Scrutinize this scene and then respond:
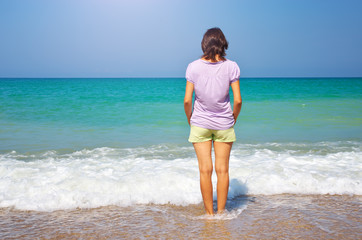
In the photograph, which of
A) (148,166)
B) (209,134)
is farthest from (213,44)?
(148,166)

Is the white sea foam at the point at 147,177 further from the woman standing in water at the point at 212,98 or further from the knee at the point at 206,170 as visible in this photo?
the woman standing in water at the point at 212,98

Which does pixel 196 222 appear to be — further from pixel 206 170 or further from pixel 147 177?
pixel 147 177

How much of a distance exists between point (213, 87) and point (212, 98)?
0.11 metres

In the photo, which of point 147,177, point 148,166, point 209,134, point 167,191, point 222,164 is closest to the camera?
point 209,134

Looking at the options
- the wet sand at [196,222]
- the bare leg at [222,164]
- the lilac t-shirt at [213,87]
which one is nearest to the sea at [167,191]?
the wet sand at [196,222]

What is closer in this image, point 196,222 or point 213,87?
point 213,87

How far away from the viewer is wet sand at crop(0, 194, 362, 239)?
123 inches

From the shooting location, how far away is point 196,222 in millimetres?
3412

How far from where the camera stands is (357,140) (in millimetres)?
8688

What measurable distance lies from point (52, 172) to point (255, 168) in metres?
3.30

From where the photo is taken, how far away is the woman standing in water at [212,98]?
311cm

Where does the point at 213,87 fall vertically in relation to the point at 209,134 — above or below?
above

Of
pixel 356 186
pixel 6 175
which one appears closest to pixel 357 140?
pixel 356 186

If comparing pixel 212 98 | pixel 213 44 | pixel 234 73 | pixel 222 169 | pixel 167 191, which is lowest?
pixel 167 191
